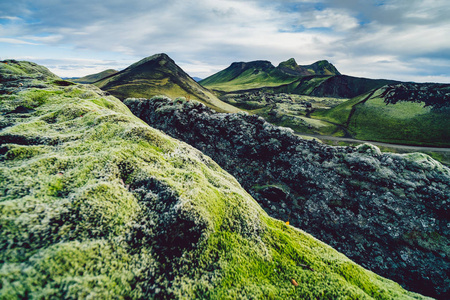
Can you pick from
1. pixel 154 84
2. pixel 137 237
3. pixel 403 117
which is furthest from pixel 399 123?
pixel 154 84

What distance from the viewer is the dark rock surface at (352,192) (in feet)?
61.5

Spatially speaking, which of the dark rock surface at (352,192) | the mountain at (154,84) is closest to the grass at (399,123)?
the dark rock surface at (352,192)

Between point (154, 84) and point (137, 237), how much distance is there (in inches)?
6314

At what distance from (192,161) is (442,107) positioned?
129104mm

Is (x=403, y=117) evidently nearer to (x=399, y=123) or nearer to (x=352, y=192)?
(x=399, y=123)

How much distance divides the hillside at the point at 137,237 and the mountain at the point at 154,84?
12078 centimetres

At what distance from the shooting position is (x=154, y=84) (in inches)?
5856

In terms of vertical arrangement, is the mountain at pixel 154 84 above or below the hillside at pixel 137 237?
above

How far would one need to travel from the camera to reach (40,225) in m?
5.71

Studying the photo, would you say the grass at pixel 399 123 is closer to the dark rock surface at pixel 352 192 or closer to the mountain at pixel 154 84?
the dark rock surface at pixel 352 192

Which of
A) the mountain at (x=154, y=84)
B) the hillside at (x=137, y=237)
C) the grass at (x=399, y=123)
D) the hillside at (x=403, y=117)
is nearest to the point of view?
the hillside at (x=137, y=237)

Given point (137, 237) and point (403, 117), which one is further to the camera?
point (403, 117)

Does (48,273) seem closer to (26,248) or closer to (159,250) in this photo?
(26,248)

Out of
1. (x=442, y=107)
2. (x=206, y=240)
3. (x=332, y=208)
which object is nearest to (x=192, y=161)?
(x=206, y=240)
